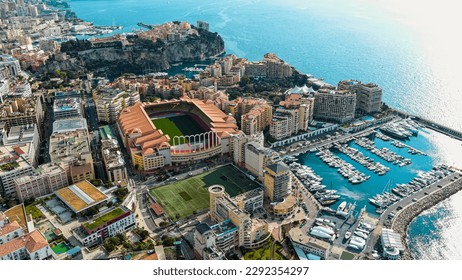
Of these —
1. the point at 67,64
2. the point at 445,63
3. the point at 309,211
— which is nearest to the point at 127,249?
the point at 309,211

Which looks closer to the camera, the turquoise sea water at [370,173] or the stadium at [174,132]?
the turquoise sea water at [370,173]

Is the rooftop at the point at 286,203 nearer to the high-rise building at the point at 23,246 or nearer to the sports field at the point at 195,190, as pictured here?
the sports field at the point at 195,190

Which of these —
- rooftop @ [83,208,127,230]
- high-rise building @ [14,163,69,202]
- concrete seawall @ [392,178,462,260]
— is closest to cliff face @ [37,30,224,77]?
high-rise building @ [14,163,69,202]

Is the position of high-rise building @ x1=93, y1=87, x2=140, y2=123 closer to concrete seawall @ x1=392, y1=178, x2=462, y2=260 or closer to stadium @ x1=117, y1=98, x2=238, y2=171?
stadium @ x1=117, y1=98, x2=238, y2=171

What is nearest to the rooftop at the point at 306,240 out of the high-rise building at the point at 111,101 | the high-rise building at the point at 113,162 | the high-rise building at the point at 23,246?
the high-rise building at the point at 113,162

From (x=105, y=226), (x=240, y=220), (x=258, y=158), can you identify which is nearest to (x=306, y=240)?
(x=240, y=220)
